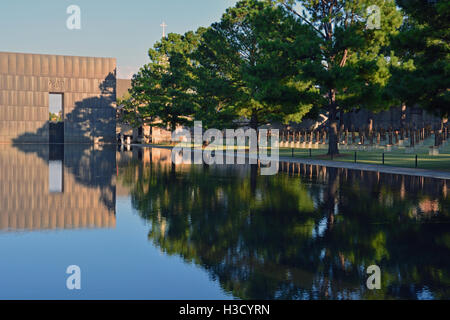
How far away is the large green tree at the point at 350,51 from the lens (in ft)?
112

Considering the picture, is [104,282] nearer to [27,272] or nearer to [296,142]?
[27,272]

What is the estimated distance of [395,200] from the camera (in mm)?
15008

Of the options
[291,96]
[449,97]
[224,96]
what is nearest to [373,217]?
[449,97]

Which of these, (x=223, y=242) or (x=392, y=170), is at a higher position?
(x=392, y=170)

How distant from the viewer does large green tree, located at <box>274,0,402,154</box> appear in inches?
1342

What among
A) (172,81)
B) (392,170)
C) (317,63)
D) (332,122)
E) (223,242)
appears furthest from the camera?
(172,81)

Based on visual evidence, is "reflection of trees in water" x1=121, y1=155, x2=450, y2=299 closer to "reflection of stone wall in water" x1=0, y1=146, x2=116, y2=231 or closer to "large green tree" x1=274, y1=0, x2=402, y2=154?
"reflection of stone wall in water" x1=0, y1=146, x2=116, y2=231

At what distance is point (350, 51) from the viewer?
37812 mm

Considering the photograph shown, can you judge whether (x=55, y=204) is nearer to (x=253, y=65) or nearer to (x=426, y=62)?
(x=426, y=62)

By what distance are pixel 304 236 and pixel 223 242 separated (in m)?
1.66

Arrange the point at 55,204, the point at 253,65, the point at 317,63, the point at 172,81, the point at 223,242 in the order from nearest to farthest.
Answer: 1. the point at 223,242
2. the point at 55,204
3. the point at 317,63
4. the point at 253,65
5. the point at 172,81

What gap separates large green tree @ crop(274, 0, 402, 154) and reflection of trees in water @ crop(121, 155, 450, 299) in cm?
1705

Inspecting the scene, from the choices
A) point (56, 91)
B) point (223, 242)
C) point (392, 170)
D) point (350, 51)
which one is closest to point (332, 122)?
point (350, 51)
